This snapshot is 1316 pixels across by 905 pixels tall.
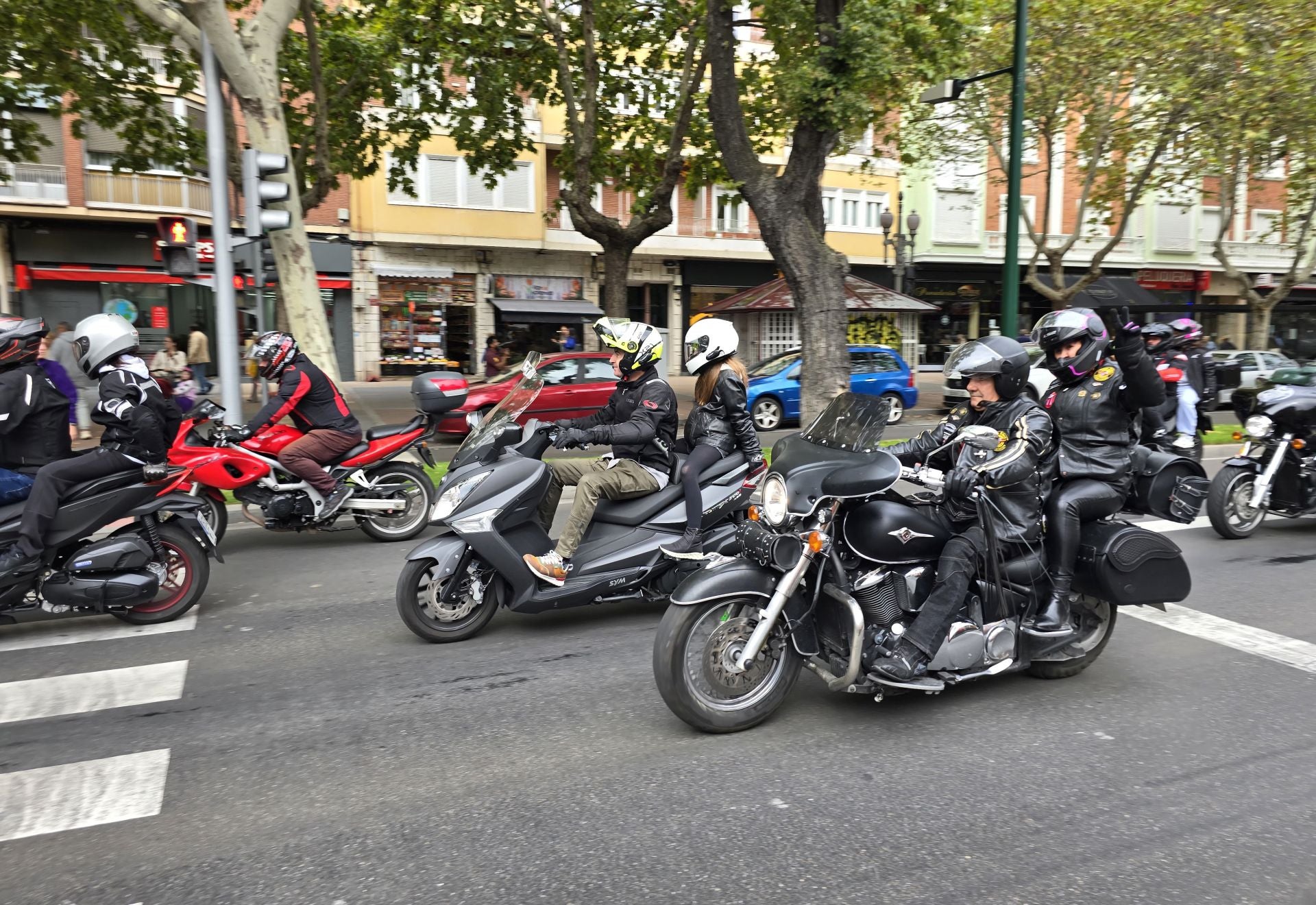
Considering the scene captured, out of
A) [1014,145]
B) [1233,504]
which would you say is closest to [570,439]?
[1233,504]

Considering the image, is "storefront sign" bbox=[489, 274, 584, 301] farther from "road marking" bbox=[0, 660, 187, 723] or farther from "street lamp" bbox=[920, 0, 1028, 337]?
"road marking" bbox=[0, 660, 187, 723]

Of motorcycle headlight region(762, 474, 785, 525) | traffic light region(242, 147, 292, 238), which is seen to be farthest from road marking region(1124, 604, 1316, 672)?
traffic light region(242, 147, 292, 238)

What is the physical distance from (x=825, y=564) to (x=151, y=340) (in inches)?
1071

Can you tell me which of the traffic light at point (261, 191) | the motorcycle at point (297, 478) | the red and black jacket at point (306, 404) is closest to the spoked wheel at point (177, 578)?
the motorcycle at point (297, 478)

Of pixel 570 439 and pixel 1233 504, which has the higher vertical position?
pixel 570 439

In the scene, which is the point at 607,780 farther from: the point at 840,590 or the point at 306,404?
the point at 306,404

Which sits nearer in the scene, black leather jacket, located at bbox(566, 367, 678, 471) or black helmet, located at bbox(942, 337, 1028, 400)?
black helmet, located at bbox(942, 337, 1028, 400)

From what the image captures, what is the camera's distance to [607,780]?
3619 mm

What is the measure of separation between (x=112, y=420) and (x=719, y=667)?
3807 mm

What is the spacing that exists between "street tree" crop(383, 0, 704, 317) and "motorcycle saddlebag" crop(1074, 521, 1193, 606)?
13428 millimetres

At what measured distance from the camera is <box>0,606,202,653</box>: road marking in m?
5.43

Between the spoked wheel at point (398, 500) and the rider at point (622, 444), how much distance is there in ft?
8.73

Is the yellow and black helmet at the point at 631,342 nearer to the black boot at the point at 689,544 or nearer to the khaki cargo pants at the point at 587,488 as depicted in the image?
the khaki cargo pants at the point at 587,488

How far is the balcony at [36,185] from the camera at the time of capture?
24.1 m
